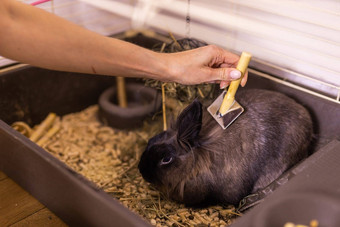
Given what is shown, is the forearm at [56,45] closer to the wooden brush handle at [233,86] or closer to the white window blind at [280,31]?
the wooden brush handle at [233,86]

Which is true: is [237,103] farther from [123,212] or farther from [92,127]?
[92,127]

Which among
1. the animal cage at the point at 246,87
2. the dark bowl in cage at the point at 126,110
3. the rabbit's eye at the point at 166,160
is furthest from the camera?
the dark bowl in cage at the point at 126,110

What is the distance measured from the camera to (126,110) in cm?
179

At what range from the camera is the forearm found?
1.00 meters

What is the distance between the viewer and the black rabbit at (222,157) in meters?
1.30

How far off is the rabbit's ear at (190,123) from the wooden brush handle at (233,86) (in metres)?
0.10

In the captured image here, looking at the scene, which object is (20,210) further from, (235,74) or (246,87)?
(246,87)

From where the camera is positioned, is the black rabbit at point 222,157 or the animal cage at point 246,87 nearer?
the animal cage at point 246,87

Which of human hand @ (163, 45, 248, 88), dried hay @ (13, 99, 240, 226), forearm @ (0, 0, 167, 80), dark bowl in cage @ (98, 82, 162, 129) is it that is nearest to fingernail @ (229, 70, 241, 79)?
human hand @ (163, 45, 248, 88)

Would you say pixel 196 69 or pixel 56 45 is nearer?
pixel 56 45

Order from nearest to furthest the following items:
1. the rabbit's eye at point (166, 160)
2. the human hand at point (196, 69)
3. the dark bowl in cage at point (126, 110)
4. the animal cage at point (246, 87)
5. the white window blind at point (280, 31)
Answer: the animal cage at point (246, 87) < the human hand at point (196, 69) < the rabbit's eye at point (166, 160) < the white window blind at point (280, 31) < the dark bowl in cage at point (126, 110)

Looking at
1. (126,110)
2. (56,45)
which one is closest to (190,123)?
(56,45)

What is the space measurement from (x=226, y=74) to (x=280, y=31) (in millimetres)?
536

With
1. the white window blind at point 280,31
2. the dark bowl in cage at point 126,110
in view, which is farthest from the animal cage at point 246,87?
the dark bowl in cage at point 126,110
